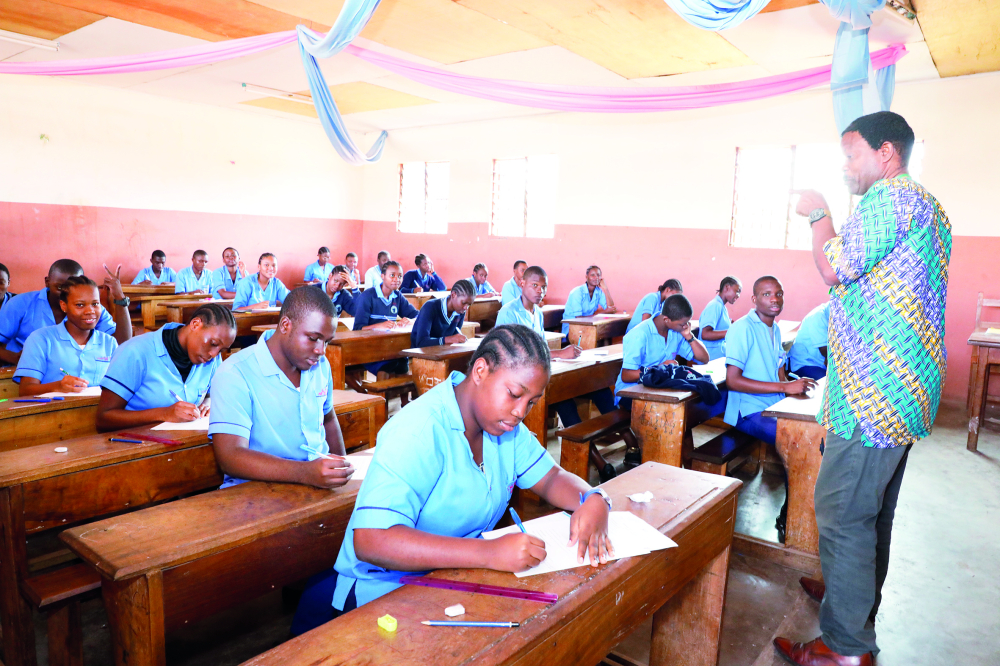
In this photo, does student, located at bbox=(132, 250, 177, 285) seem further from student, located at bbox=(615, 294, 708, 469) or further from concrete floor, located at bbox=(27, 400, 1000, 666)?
concrete floor, located at bbox=(27, 400, 1000, 666)

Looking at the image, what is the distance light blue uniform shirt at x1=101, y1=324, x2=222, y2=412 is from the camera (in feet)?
8.07

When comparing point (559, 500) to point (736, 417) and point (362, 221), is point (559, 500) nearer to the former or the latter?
point (736, 417)

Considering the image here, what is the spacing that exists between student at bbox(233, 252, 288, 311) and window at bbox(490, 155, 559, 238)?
11.1 feet

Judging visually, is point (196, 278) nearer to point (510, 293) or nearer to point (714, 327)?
point (510, 293)

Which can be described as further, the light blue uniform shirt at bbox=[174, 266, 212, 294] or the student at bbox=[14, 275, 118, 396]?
the light blue uniform shirt at bbox=[174, 266, 212, 294]

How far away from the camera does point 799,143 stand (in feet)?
23.2

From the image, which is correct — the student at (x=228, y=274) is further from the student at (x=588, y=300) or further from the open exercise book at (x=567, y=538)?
the open exercise book at (x=567, y=538)

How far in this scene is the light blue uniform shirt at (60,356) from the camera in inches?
120

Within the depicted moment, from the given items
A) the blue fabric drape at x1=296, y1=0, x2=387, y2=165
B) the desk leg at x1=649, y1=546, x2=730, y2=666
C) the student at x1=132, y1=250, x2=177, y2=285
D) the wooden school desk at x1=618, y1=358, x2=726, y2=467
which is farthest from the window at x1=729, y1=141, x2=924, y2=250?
the student at x1=132, y1=250, x2=177, y2=285

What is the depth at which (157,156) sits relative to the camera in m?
8.95

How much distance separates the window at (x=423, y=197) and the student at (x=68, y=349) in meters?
7.44

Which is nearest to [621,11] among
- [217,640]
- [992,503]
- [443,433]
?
[992,503]

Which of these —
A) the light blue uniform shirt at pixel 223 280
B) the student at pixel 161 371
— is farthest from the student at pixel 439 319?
the light blue uniform shirt at pixel 223 280

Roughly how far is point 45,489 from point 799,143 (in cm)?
730
